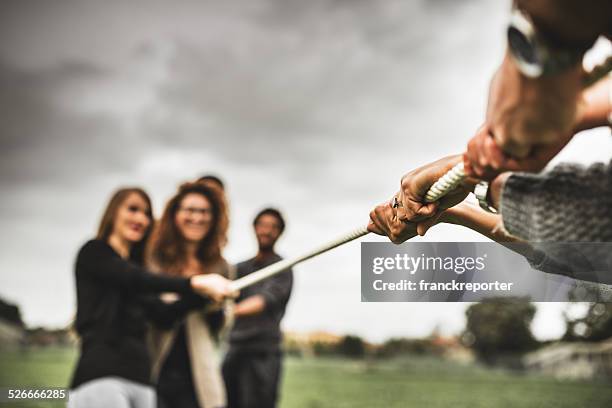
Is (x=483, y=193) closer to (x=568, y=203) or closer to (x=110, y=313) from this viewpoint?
(x=568, y=203)

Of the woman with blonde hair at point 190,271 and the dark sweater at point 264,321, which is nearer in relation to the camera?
the woman with blonde hair at point 190,271

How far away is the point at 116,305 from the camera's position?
10.1ft

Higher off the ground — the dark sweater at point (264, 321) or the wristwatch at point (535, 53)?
the wristwatch at point (535, 53)

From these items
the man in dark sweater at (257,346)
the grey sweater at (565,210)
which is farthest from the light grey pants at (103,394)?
the grey sweater at (565,210)

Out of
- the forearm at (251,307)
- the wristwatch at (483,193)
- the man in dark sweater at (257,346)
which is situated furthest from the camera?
the man in dark sweater at (257,346)

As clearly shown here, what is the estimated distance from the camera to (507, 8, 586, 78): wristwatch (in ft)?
3.52

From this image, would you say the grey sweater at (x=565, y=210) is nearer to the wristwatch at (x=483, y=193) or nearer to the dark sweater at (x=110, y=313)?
the wristwatch at (x=483, y=193)

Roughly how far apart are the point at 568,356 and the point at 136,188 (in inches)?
1573

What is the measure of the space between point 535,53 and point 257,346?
3938mm

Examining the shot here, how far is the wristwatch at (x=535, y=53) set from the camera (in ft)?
3.52

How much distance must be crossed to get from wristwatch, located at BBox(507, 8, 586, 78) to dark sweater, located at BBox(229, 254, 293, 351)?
3723mm

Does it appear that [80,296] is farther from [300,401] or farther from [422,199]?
[300,401]

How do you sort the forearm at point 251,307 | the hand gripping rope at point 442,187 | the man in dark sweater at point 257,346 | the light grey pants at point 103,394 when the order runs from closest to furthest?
the hand gripping rope at point 442,187 → the light grey pants at point 103,394 → the forearm at point 251,307 → the man in dark sweater at point 257,346

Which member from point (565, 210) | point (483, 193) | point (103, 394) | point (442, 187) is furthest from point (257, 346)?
point (565, 210)
